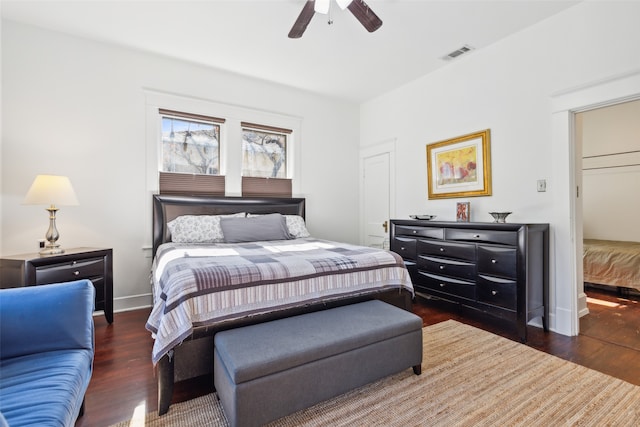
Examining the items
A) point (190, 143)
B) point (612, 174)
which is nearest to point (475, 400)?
point (190, 143)

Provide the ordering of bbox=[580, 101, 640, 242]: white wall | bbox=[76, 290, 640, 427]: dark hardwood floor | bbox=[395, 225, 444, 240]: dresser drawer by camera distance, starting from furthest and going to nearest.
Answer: bbox=[580, 101, 640, 242]: white wall, bbox=[395, 225, 444, 240]: dresser drawer, bbox=[76, 290, 640, 427]: dark hardwood floor

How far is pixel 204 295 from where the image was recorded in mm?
1721

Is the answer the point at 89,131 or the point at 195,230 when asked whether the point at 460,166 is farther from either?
the point at 89,131

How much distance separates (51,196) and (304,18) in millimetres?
2659

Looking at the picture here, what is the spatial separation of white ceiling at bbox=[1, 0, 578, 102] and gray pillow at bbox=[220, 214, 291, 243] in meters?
1.94

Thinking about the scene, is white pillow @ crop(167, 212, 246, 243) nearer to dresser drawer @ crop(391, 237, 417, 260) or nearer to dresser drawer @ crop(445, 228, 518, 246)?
dresser drawer @ crop(391, 237, 417, 260)

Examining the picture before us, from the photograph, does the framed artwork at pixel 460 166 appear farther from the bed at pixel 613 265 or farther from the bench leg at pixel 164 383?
the bench leg at pixel 164 383

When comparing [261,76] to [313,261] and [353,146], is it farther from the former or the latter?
[313,261]

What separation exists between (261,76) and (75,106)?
6.97ft

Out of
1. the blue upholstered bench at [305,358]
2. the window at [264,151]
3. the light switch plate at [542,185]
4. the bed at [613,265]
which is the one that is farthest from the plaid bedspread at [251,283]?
the bed at [613,265]

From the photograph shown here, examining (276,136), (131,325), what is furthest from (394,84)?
(131,325)

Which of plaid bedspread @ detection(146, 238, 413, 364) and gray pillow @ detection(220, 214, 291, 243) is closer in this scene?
plaid bedspread @ detection(146, 238, 413, 364)

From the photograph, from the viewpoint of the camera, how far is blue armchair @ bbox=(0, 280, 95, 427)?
102 centimetres

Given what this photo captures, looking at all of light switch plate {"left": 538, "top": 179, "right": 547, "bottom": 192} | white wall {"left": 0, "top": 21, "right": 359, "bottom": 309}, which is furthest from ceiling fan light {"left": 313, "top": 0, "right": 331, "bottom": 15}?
light switch plate {"left": 538, "top": 179, "right": 547, "bottom": 192}
